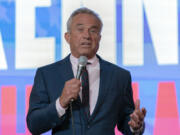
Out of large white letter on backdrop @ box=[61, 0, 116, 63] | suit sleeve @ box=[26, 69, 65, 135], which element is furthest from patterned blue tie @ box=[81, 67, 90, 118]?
large white letter on backdrop @ box=[61, 0, 116, 63]

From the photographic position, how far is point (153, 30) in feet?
8.28

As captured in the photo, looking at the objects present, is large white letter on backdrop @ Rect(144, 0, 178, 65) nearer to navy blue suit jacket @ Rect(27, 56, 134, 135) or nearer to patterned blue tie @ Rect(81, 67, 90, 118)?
navy blue suit jacket @ Rect(27, 56, 134, 135)

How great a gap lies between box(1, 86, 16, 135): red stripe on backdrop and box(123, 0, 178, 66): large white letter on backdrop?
33.5 inches

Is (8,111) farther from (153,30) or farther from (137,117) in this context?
(137,117)

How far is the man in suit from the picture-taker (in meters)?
1.64

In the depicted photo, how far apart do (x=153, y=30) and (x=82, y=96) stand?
101 cm

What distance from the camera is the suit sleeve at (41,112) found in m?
1.62

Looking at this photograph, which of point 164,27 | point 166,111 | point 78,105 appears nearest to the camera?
point 78,105

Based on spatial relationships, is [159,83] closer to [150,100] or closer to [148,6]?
[150,100]

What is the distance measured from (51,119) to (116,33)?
1116mm

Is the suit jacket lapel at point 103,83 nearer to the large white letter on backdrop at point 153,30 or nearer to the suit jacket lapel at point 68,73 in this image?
the suit jacket lapel at point 68,73

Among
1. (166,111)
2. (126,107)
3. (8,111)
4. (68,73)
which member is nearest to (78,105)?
(68,73)

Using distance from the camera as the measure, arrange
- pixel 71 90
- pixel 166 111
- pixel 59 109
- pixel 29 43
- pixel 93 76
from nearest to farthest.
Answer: pixel 71 90
pixel 59 109
pixel 93 76
pixel 166 111
pixel 29 43

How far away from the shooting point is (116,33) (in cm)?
256
